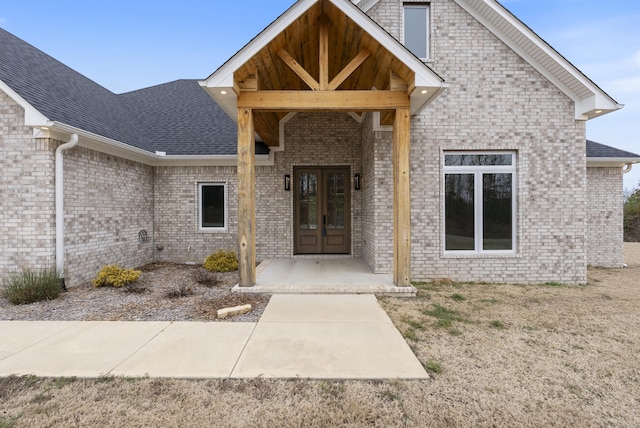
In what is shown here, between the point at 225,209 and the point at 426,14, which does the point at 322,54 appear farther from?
the point at 225,209

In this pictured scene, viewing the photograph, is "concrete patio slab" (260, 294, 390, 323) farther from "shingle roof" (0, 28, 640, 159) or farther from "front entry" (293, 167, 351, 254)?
"shingle roof" (0, 28, 640, 159)

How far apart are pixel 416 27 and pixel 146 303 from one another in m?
7.79

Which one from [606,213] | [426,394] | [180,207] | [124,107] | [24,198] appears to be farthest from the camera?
[124,107]

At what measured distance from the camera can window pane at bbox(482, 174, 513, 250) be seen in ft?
22.9

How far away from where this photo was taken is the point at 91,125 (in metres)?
7.07

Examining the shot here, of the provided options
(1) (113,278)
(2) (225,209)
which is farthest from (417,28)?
(1) (113,278)

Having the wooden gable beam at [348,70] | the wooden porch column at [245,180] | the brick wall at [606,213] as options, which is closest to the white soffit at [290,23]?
the wooden gable beam at [348,70]

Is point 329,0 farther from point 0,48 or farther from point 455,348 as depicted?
point 0,48

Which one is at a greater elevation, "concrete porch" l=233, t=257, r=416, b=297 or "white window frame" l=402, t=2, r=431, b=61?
"white window frame" l=402, t=2, r=431, b=61

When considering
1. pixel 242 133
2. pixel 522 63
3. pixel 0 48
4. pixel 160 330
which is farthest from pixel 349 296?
pixel 0 48

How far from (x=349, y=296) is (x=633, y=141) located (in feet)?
228

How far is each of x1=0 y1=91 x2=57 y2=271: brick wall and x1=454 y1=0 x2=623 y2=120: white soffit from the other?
9.06m

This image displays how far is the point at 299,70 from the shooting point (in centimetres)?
547

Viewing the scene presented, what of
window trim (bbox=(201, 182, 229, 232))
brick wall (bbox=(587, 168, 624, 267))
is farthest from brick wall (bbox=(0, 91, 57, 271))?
brick wall (bbox=(587, 168, 624, 267))
